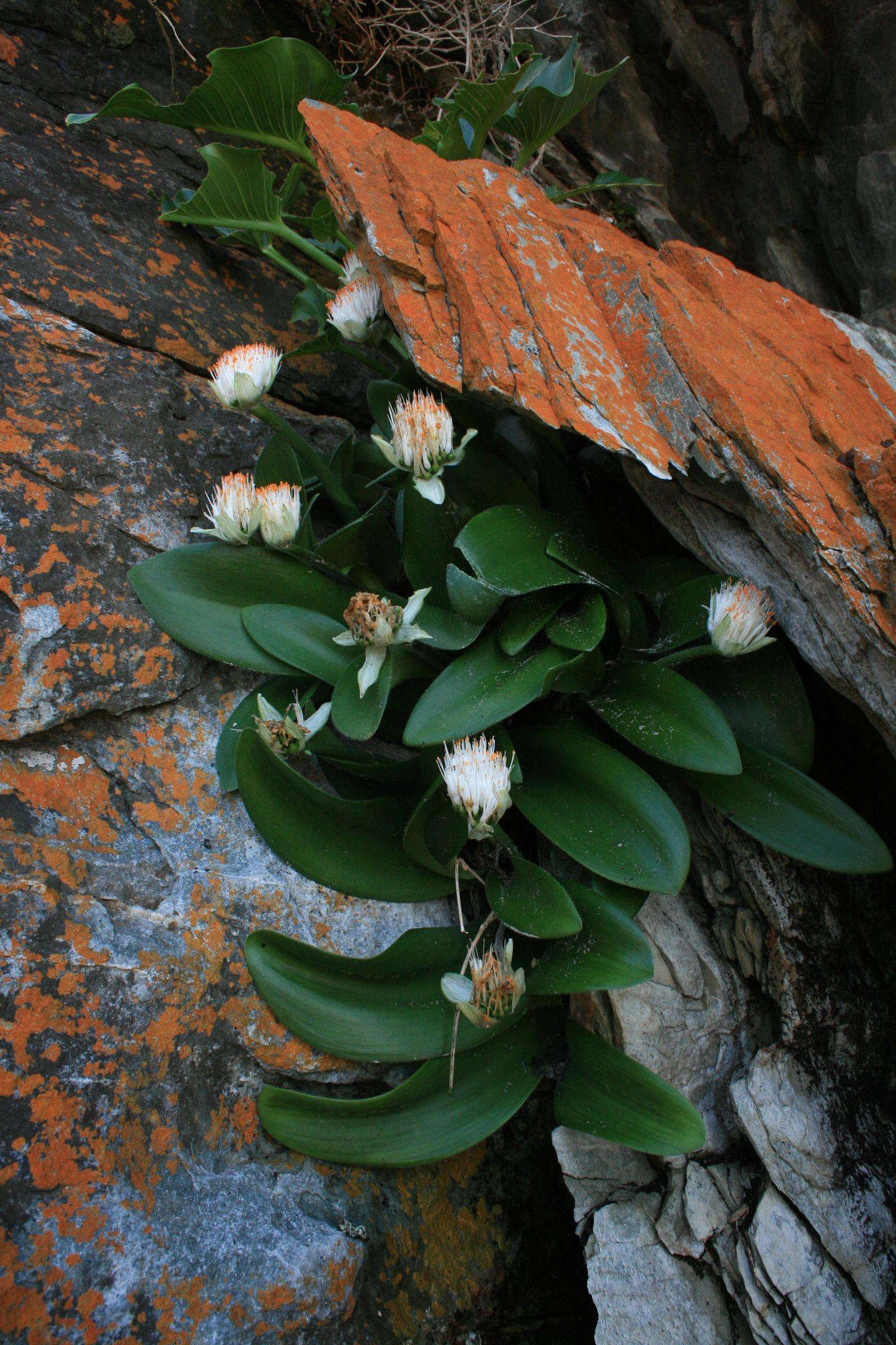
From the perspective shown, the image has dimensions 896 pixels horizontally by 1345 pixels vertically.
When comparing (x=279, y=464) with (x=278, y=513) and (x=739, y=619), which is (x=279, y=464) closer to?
(x=278, y=513)

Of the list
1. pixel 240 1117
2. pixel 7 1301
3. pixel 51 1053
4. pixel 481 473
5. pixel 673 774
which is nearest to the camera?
pixel 7 1301

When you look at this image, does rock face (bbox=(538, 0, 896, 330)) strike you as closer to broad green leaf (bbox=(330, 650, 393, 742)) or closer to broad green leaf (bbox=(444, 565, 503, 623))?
broad green leaf (bbox=(444, 565, 503, 623))

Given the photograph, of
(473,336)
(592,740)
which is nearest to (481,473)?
(473,336)

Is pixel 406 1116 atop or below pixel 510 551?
below

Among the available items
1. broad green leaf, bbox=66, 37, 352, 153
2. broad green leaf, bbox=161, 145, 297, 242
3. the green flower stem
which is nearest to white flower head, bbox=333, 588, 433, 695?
the green flower stem

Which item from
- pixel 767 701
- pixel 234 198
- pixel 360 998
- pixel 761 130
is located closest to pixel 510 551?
pixel 767 701

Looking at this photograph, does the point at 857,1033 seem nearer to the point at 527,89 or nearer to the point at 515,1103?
the point at 515,1103

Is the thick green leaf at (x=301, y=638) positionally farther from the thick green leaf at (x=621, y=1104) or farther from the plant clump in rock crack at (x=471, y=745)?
the thick green leaf at (x=621, y=1104)
